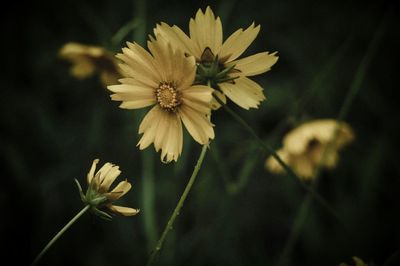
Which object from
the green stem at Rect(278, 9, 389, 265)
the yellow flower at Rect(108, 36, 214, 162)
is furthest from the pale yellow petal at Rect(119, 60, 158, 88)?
the green stem at Rect(278, 9, 389, 265)

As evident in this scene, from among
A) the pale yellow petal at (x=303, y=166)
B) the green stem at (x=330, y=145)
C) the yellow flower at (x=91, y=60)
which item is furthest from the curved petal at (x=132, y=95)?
the pale yellow petal at (x=303, y=166)

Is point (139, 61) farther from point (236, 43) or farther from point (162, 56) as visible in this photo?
point (236, 43)

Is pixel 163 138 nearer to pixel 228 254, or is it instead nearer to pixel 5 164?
pixel 228 254

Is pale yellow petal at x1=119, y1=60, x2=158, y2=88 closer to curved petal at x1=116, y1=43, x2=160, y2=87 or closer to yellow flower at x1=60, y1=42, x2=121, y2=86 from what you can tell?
curved petal at x1=116, y1=43, x2=160, y2=87

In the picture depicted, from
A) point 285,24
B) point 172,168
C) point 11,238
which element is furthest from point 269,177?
point 11,238

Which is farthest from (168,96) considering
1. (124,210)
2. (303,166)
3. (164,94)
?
(303,166)
